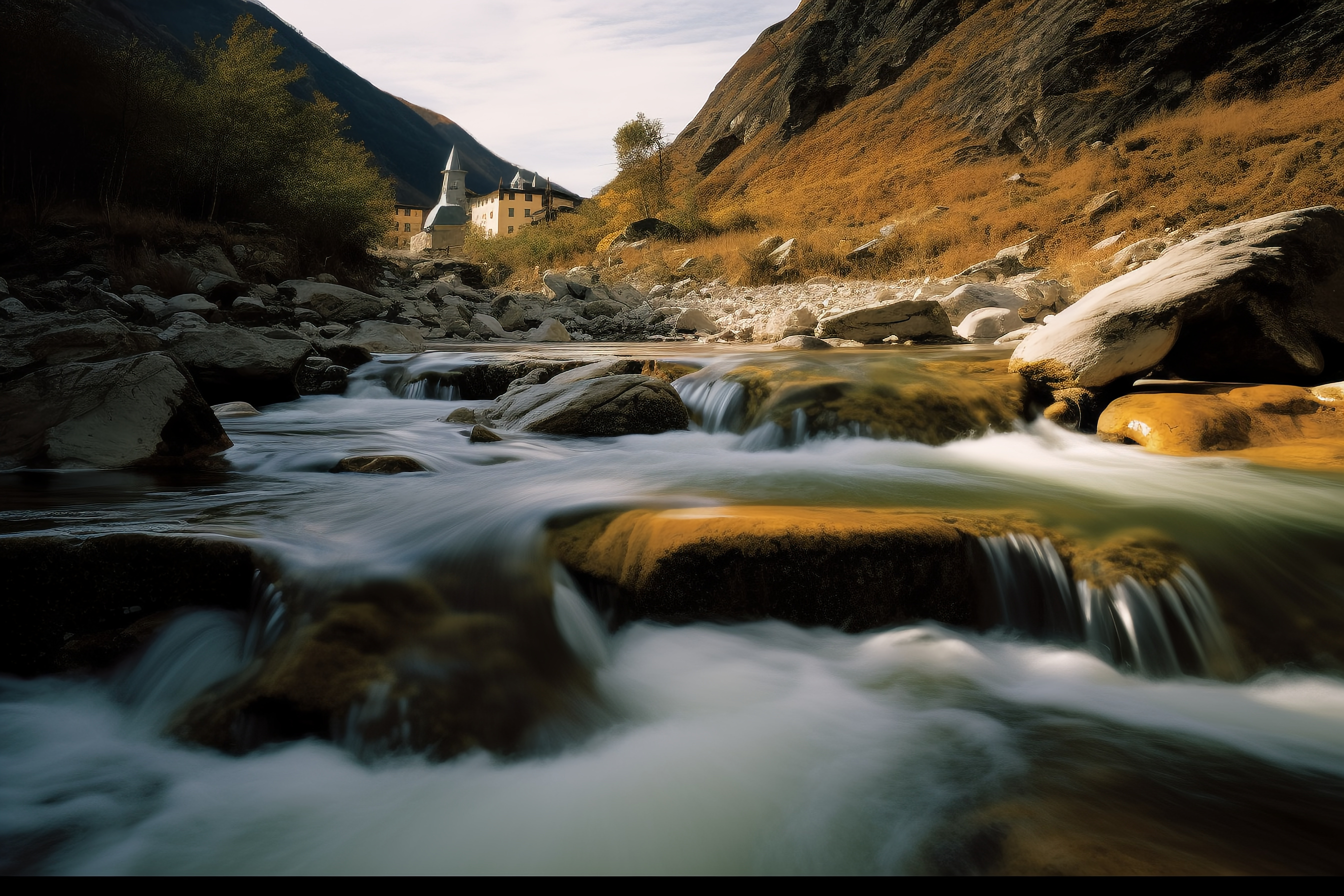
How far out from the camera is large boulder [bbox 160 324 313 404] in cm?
689

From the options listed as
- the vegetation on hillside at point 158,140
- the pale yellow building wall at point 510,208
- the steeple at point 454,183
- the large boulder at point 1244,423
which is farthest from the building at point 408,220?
the large boulder at point 1244,423

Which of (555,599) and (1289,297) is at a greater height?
(1289,297)

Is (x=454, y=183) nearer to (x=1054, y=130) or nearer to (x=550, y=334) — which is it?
(x=1054, y=130)

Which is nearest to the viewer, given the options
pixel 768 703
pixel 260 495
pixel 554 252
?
pixel 768 703

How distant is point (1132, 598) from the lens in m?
2.63

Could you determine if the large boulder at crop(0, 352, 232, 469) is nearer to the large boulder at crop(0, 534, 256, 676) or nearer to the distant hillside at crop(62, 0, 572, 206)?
the large boulder at crop(0, 534, 256, 676)

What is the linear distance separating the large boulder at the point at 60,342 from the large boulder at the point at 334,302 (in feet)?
31.4

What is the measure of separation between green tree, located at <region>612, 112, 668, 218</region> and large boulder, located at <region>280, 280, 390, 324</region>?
18.9 m

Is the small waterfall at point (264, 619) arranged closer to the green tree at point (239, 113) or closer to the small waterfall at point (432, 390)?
the small waterfall at point (432, 390)

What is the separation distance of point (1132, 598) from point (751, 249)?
19449 mm

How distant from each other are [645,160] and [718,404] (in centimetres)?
2912

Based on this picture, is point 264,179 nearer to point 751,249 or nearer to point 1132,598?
point 751,249
